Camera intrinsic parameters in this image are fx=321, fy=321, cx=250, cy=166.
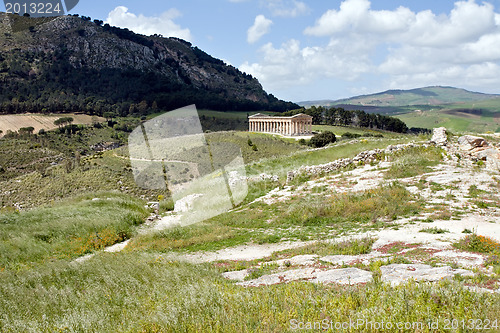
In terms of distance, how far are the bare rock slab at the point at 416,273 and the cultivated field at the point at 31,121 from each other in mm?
86132

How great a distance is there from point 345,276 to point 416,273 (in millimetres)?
1308

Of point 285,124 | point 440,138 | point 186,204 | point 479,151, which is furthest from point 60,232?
point 285,124

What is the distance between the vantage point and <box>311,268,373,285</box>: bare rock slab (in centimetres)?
576

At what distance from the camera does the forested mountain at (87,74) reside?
107050 millimetres

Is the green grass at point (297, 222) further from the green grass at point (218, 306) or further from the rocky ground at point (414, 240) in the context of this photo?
the green grass at point (218, 306)

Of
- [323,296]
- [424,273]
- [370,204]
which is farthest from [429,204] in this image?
[323,296]

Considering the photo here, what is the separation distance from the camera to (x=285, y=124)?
262 ft

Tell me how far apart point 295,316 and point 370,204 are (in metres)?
9.62

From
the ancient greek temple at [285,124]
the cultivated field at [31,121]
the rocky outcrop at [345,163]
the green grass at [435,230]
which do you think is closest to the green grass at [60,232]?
the rocky outcrop at [345,163]

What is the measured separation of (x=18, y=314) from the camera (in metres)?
5.51

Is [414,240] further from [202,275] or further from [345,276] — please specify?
[202,275]

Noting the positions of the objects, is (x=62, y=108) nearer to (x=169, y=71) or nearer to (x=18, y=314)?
(x=169, y=71)

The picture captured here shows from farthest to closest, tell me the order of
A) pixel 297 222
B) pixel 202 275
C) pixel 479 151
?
pixel 479 151
pixel 297 222
pixel 202 275

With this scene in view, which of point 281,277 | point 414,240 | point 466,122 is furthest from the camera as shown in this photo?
point 466,122
